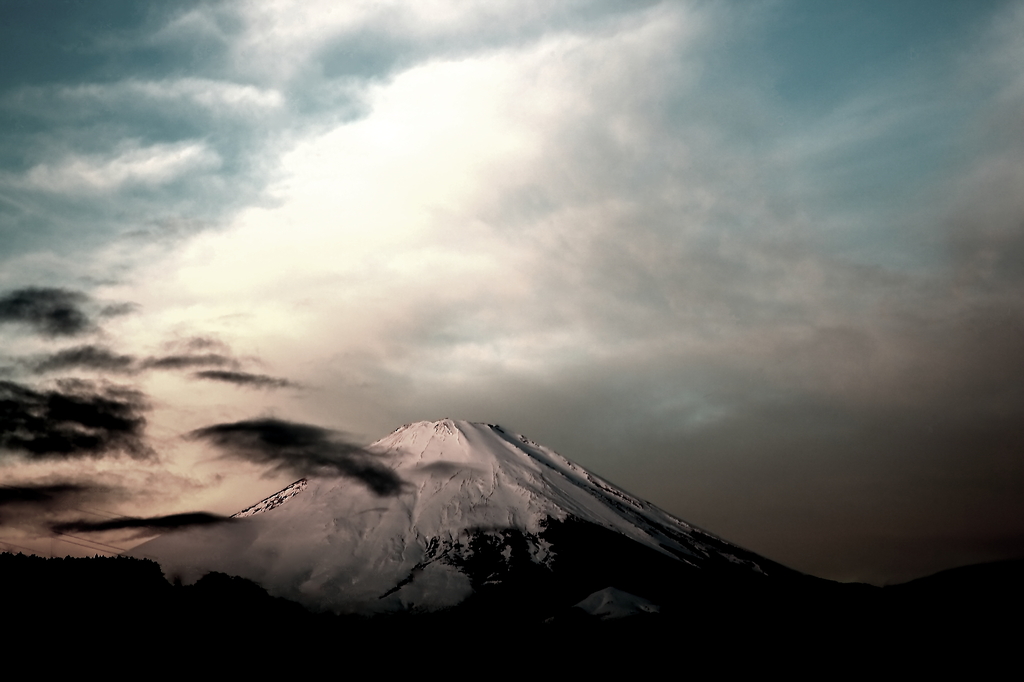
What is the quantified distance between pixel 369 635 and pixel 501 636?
30388 millimetres

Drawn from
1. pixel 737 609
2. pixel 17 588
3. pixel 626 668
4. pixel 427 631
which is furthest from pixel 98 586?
pixel 737 609

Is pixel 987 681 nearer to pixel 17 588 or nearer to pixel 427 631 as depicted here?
pixel 427 631

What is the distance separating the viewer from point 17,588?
140 meters

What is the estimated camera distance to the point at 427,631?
637 ft

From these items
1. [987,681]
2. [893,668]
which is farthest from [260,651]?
[987,681]

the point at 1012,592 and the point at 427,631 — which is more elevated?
the point at 1012,592

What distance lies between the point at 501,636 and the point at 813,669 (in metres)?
78.1

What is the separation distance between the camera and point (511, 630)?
189m

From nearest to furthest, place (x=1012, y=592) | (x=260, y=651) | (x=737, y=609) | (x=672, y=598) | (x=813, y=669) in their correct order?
(x=1012, y=592) < (x=813, y=669) < (x=260, y=651) < (x=737, y=609) < (x=672, y=598)

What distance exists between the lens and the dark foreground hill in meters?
115

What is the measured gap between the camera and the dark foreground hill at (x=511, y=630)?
114875mm

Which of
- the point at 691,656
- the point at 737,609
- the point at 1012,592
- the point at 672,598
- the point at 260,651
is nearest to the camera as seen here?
the point at 1012,592

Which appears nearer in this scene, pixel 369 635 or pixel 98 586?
pixel 98 586

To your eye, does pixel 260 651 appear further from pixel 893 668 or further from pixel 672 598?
pixel 893 668
